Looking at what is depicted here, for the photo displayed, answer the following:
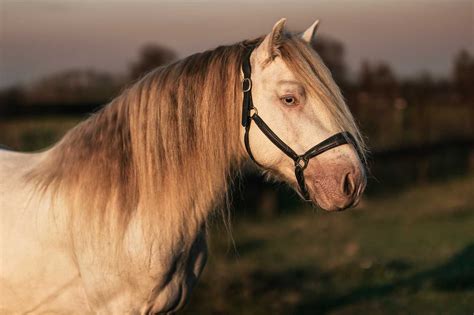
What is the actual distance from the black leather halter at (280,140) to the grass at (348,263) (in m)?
0.86

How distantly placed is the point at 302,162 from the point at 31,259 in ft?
5.18

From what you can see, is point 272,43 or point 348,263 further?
point 348,263

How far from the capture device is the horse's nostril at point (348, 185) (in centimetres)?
298

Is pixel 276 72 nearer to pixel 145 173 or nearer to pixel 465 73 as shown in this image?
pixel 145 173

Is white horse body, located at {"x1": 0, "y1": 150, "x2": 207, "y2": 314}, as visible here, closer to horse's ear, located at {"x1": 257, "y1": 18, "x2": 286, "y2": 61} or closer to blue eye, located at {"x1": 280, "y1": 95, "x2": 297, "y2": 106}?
blue eye, located at {"x1": 280, "y1": 95, "x2": 297, "y2": 106}

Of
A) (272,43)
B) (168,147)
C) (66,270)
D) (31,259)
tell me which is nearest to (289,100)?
(272,43)

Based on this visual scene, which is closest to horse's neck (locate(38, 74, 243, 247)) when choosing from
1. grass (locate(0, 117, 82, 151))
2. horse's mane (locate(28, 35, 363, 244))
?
horse's mane (locate(28, 35, 363, 244))

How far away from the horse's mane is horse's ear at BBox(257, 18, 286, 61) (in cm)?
5

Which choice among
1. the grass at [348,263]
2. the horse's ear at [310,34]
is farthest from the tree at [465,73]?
the horse's ear at [310,34]

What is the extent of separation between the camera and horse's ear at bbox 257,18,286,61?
307 centimetres

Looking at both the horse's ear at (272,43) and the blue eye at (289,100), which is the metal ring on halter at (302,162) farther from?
the horse's ear at (272,43)

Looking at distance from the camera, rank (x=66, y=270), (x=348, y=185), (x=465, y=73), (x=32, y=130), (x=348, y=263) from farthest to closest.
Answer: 1. (x=465, y=73)
2. (x=32, y=130)
3. (x=348, y=263)
4. (x=66, y=270)
5. (x=348, y=185)

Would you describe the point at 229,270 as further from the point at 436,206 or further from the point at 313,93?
the point at 436,206

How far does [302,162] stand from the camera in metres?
3.05
